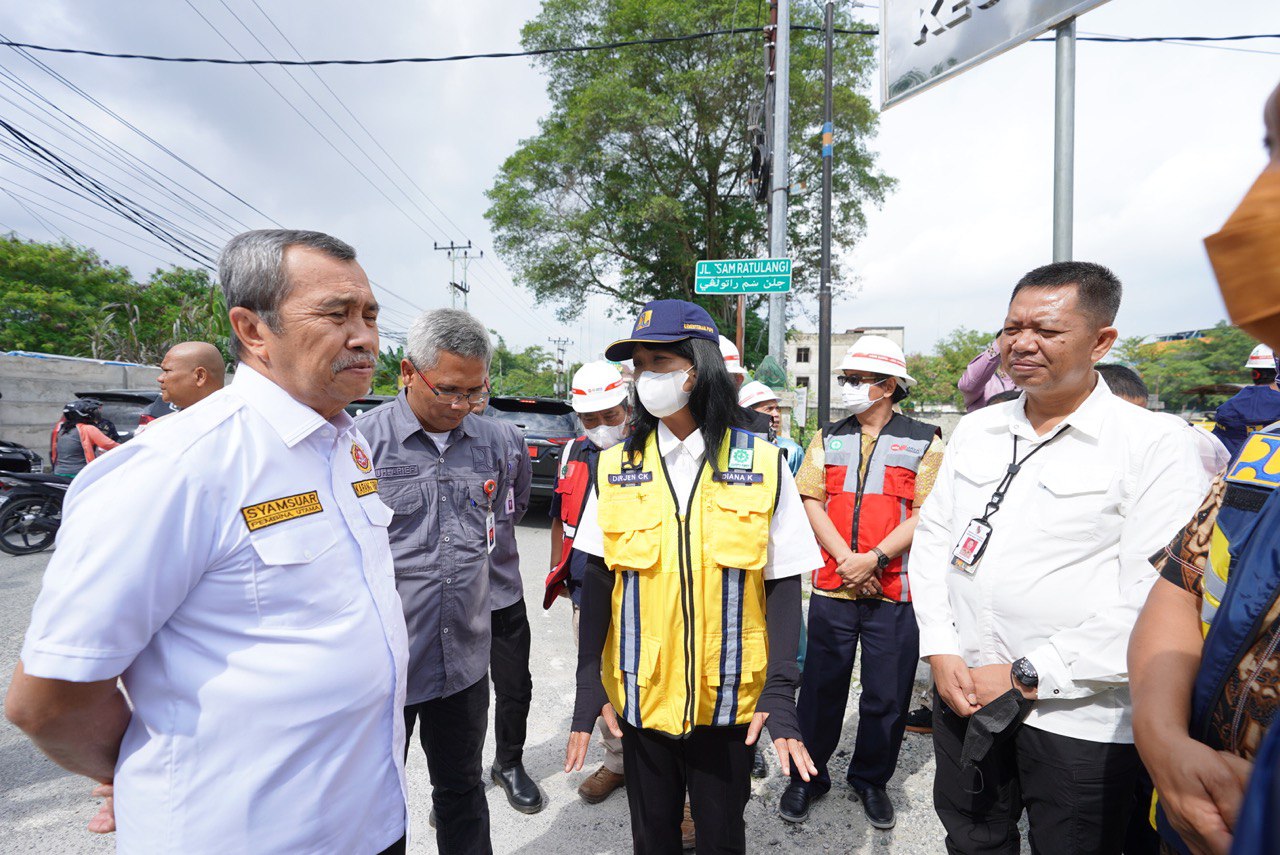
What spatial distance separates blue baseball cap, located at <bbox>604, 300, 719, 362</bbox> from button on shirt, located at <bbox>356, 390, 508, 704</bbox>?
83 cm

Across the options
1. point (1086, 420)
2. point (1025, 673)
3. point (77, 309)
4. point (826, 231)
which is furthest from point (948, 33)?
point (77, 309)

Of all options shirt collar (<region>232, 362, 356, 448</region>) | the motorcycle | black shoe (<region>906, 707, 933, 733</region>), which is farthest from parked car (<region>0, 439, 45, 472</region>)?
black shoe (<region>906, 707, 933, 733</region>)

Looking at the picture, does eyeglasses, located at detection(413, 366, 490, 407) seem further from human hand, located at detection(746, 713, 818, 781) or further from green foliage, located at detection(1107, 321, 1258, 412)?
green foliage, located at detection(1107, 321, 1258, 412)

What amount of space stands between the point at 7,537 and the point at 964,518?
9.32m

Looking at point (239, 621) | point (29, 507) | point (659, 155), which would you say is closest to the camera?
point (239, 621)

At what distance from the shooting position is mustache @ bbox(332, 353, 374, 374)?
1391 millimetres

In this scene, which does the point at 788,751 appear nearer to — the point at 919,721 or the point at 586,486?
the point at 586,486

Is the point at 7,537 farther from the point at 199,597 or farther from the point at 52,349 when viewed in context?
the point at 52,349

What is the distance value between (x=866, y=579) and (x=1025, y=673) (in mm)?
1137

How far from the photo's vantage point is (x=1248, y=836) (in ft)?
1.63

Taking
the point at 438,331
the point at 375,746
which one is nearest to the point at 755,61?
the point at 438,331

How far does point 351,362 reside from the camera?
1.41 metres

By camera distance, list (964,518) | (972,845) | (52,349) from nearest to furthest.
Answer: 1. (972,845)
2. (964,518)
3. (52,349)

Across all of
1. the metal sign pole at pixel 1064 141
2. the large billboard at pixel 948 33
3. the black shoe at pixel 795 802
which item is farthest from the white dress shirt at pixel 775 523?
the large billboard at pixel 948 33
